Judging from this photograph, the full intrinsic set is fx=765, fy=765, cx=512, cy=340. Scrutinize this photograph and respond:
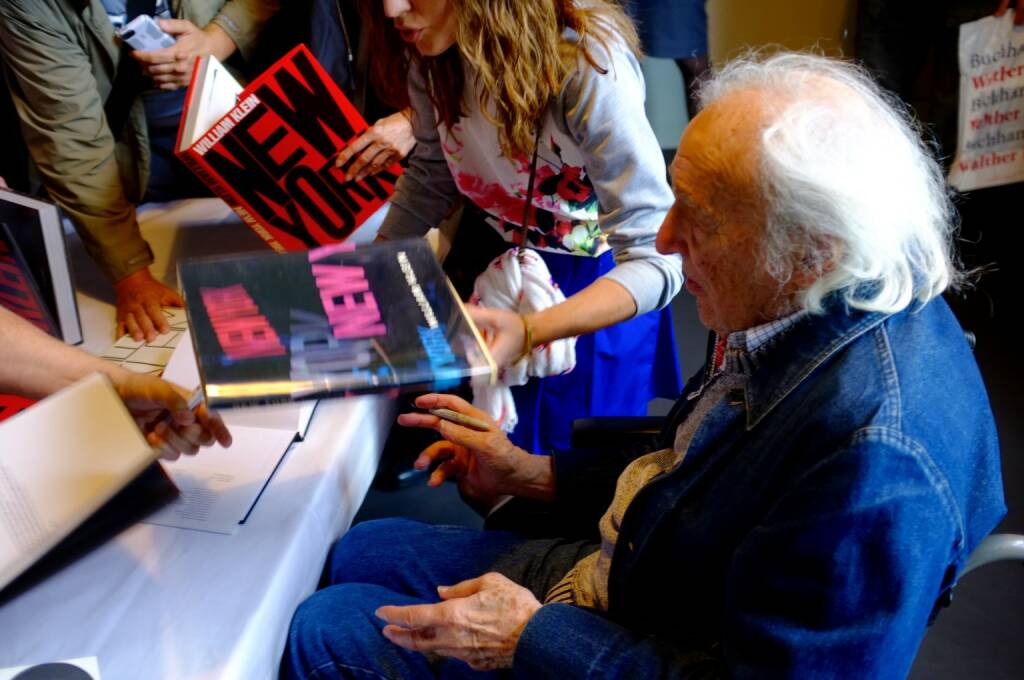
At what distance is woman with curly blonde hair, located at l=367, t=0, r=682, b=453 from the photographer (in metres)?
1.16

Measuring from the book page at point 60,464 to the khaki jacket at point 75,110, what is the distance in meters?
0.69

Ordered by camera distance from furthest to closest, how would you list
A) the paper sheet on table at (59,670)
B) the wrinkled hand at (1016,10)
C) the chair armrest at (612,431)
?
the wrinkled hand at (1016,10) → the chair armrest at (612,431) → the paper sheet on table at (59,670)

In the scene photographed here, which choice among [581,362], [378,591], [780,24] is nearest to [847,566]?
[378,591]

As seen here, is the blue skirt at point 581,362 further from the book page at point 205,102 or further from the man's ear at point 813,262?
the man's ear at point 813,262

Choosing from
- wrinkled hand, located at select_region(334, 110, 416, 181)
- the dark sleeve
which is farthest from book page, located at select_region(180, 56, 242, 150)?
the dark sleeve

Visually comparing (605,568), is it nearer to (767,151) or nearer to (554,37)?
(767,151)

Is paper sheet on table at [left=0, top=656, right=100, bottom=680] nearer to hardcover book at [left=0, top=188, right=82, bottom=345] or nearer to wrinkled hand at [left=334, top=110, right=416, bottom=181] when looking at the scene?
hardcover book at [left=0, top=188, right=82, bottom=345]

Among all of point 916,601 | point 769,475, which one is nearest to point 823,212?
point 769,475

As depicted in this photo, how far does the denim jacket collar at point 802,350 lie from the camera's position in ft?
2.53

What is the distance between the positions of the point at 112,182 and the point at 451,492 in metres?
1.15

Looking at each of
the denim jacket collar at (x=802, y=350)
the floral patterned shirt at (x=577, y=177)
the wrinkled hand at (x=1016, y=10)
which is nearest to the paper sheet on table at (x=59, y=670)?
the denim jacket collar at (x=802, y=350)

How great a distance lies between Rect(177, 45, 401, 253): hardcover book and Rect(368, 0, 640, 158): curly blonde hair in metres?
0.33

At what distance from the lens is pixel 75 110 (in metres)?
1.53

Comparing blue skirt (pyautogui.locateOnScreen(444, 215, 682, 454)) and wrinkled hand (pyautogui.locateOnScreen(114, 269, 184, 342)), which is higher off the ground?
wrinkled hand (pyautogui.locateOnScreen(114, 269, 184, 342))
